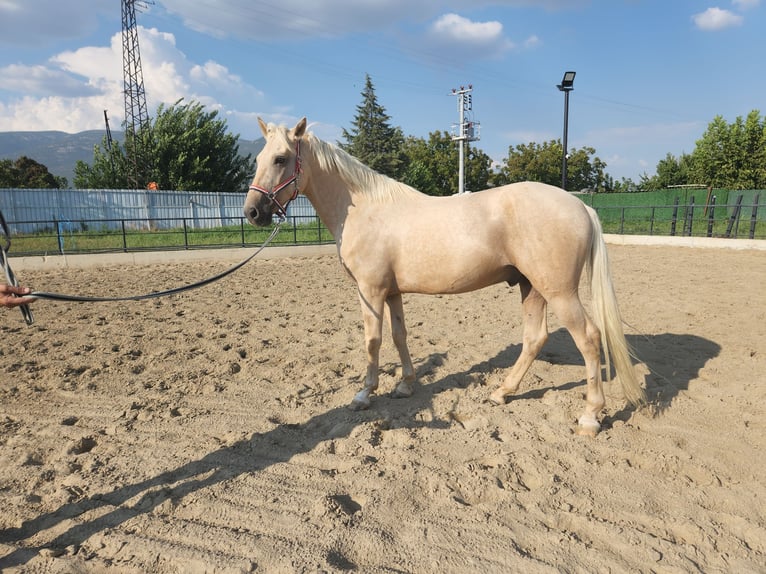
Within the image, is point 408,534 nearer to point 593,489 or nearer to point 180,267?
point 593,489

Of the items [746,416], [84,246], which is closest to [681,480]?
[746,416]

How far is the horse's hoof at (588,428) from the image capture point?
304 cm

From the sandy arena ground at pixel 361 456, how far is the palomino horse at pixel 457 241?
44cm

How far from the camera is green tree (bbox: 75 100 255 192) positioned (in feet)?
84.6

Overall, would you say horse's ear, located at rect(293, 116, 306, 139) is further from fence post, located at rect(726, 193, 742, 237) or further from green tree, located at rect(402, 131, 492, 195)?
green tree, located at rect(402, 131, 492, 195)

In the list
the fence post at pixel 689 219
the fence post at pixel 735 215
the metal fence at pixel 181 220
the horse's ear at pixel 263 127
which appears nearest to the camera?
the horse's ear at pixel 263 127

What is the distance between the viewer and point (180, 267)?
11711 millimetres

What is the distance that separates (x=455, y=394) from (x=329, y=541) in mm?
1954

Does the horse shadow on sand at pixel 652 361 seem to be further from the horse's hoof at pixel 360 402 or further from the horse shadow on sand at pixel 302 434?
the horse's hoof at pixel 360 402

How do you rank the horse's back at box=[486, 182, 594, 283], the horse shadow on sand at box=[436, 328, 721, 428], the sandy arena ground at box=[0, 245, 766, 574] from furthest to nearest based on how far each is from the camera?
the horse shadow on sand at box=[436, 328, 721, 428] → the horse's back at box=[486, 182, 594, 283] → the sandy arena ground at box=[0, 245, 766, 574]

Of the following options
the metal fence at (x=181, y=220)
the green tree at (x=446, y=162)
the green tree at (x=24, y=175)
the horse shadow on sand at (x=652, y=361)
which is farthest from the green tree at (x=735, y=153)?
the green tree at (x=24, y=175)

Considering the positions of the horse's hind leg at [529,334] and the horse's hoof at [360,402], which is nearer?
the horse's hoof at [360,402]

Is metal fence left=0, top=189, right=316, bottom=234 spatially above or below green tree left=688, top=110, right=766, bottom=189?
below

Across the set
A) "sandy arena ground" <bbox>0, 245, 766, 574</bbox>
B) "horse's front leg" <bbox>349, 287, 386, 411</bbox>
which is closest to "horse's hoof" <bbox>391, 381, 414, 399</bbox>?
"sandy arena ground" <bbox>0, 245, 766, 574</bbox>
